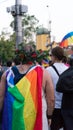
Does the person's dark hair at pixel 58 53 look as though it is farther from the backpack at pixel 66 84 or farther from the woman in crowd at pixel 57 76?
the backpack at pixel 66 84

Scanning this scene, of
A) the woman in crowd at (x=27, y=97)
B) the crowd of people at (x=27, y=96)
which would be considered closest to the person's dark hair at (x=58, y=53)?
the crowd of people at (x=27, y=96)

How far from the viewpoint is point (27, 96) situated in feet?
17.4

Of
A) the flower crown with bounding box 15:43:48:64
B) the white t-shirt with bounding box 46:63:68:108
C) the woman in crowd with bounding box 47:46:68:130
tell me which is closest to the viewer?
the flower crown with bounding box 15:43:48:64

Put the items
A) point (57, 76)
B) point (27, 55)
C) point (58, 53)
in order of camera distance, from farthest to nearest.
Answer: point (58, 53) < point (57, 76) < point (27, 55)

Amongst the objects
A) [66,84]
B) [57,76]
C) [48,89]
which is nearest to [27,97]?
[48,89]

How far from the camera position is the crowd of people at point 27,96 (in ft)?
17.4

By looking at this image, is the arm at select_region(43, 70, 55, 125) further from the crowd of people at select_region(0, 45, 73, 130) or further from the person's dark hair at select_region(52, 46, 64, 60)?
the person's dark hair at select_region(52, 46, 64, 60)

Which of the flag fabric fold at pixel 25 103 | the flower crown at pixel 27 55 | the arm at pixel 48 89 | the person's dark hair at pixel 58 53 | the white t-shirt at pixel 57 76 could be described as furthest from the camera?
the person's dark hair at pixel 58 53

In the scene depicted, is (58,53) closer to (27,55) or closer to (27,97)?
(27,55)

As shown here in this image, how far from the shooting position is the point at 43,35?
50969 mm

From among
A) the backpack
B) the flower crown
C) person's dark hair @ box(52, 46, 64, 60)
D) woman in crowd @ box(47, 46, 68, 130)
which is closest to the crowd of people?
the flower crown

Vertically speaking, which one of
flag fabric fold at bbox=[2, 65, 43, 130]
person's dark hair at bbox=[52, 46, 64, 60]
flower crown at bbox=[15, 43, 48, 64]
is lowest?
flag fabric fold at bbox=[2, 65, 43, 130]

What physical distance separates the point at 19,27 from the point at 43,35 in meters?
31.4

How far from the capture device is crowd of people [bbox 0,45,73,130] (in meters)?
5.31
